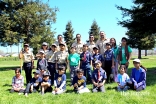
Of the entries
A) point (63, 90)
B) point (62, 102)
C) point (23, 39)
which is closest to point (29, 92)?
point (63, 90)

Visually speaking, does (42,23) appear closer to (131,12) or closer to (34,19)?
(34,19)

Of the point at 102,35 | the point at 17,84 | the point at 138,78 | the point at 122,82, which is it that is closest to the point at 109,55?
the point at 102,35

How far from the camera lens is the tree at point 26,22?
2361cm

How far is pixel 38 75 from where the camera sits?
862cm

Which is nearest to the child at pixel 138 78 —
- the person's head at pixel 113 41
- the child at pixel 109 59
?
the child at pixel 109 59

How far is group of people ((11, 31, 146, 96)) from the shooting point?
8.26 meters

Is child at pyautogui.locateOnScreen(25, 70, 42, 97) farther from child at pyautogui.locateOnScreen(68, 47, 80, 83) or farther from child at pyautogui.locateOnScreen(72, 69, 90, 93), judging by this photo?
child at pyautogui.locateOnScreen(68, 47, 80, 83)

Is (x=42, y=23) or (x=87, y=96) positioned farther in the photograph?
(x=42, y=23)

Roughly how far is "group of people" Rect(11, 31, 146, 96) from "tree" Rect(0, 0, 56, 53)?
577 inches

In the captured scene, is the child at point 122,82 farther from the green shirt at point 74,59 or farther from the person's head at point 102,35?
the person's head at point 102,35

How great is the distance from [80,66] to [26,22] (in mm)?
16334

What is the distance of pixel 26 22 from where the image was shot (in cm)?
2470

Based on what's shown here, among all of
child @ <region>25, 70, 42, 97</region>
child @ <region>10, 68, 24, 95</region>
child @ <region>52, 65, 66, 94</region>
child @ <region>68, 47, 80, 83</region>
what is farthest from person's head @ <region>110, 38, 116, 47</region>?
child @ <region>10, 68, 24, 95</region>

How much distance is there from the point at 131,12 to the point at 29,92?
30.4 ft
